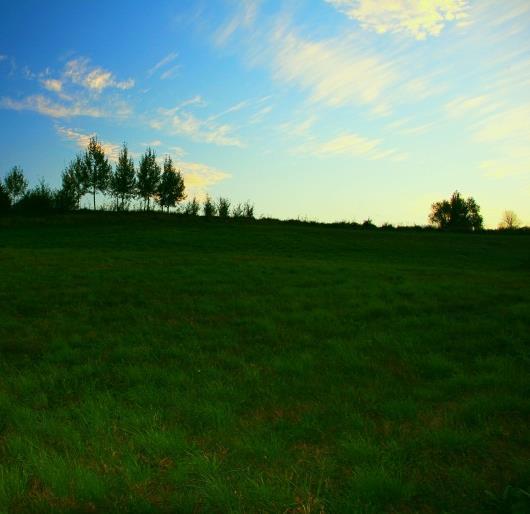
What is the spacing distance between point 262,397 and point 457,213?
10872 cm

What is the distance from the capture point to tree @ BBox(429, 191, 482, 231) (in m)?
104

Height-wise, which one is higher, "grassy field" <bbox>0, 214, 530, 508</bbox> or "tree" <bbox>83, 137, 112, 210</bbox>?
"tree" <bbox>83, 137, 112, 210</bbox>

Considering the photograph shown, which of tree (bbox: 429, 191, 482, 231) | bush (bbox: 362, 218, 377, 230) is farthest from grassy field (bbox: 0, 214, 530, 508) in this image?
tree (bbox: 429, 191, 482, 231)

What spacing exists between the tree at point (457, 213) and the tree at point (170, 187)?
62.7m

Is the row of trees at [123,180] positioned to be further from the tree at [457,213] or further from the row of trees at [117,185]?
the tree at [457,213]

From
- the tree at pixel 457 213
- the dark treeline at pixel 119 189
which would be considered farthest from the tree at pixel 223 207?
the tree at pixel 457 213

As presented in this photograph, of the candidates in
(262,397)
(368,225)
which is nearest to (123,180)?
(368,225)

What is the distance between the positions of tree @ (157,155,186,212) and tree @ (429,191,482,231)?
6266cm

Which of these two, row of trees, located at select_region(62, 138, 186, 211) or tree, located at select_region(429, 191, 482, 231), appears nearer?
row of trees, located at select_region(62, 138, 186, 211)

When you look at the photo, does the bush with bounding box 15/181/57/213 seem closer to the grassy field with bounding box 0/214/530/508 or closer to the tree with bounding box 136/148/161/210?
the tree with bounding box 136/148/161/210

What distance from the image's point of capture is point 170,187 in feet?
235

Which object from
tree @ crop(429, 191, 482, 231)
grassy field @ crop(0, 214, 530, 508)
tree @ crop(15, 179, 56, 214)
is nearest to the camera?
grassy field @ crop(0, 214, 530, 508)

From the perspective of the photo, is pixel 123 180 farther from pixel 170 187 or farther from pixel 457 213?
pixel 457 213

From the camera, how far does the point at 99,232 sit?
135 feet
